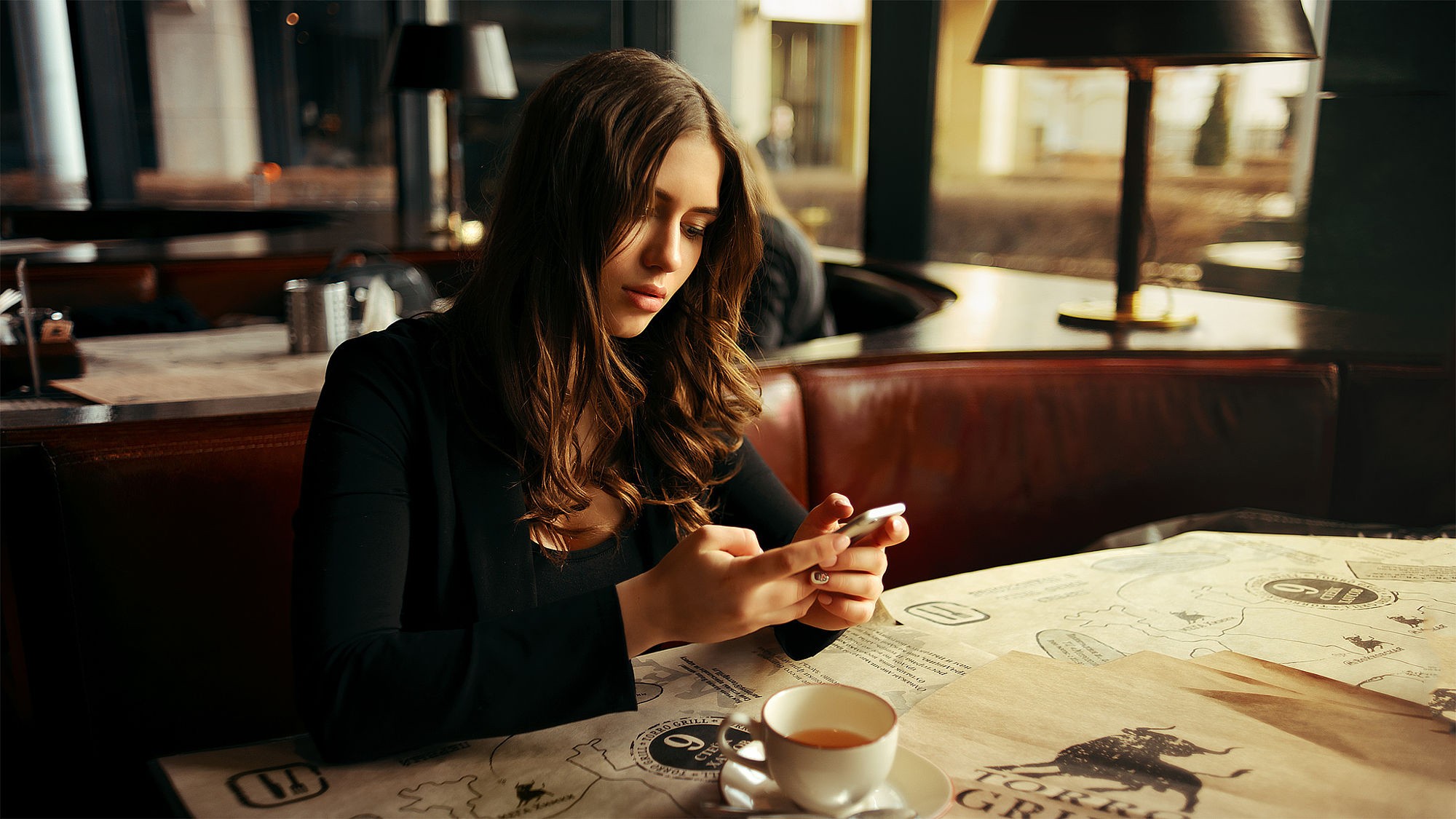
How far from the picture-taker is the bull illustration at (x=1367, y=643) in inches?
40.0

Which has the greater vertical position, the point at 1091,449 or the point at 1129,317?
the point at 1129,317

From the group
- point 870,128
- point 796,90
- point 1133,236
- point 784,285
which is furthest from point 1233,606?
point 796,90

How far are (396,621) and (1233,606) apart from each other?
87 centimetres

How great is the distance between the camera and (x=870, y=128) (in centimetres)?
361

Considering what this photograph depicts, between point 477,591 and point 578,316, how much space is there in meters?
0.31

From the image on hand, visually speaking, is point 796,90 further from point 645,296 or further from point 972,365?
point 645,296

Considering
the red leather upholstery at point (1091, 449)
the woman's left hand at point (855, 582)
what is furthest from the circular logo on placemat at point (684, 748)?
the red leather upholstery at point (1091, 449)

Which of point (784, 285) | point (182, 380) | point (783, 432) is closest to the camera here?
point (783, 432)

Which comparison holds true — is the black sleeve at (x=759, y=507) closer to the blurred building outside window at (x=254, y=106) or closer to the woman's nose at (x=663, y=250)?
the woman's nose at (x=663, y=250)

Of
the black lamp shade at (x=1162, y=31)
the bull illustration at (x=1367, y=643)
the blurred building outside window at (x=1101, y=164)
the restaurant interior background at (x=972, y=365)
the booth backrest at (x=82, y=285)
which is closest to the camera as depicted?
the bull illustration at (x=1367, y=643)

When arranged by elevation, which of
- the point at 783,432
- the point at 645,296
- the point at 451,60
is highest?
the point at 451,60

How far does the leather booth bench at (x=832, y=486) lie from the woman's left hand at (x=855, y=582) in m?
0.71

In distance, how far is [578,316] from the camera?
1.12 metres

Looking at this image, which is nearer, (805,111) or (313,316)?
(313,316)
